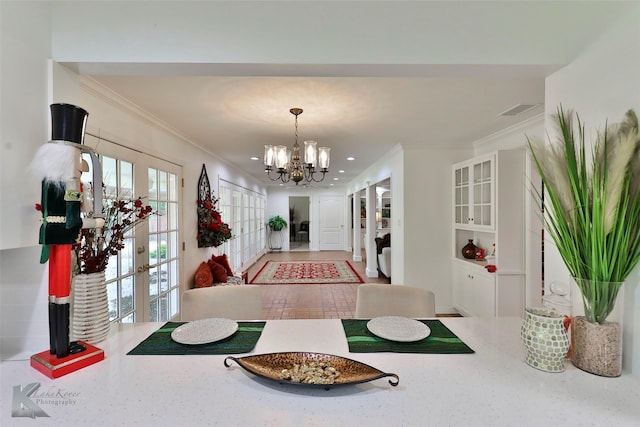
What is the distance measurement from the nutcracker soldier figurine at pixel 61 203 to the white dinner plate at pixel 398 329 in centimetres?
114

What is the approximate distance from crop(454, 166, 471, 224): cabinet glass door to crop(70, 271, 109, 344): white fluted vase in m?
3.68

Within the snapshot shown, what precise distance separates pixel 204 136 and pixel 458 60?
9.67 ft

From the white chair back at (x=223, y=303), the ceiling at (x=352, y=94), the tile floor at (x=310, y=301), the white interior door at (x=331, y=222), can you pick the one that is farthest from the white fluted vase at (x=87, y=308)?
the white interior door at (x=331, y=222)

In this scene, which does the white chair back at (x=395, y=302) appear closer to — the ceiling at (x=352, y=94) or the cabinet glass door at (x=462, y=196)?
the ceiling at (x=352, y=94)

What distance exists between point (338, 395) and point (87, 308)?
103 centimetres

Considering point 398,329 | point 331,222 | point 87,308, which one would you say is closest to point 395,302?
point 398,329

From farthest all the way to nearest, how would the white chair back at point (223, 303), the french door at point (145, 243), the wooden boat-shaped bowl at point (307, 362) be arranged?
the french door at point (145, 243) → the white chair back at point (223, 303) → the wooden boat-shaped bowl at point (307, 362)

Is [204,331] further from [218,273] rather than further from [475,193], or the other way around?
[475,193]

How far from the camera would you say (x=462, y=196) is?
3.85 metres

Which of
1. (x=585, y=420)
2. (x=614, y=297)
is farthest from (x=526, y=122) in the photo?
(x=585, y=420)

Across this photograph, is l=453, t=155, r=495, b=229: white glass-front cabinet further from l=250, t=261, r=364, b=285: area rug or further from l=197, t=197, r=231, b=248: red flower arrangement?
l=197, t=197, r=231, b=248: red flower arrangement

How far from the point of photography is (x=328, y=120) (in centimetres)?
289

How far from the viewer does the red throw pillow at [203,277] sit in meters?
3.51

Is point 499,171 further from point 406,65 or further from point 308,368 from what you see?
point 308,368
